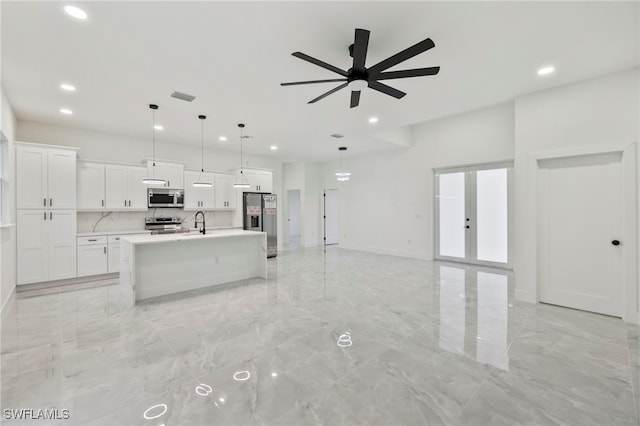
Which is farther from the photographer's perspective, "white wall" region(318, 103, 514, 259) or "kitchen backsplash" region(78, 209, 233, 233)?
"white wall" region(318, 103, 514, 259)

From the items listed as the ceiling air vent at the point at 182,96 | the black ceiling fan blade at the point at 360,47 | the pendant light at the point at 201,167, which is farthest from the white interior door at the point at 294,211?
the black ceiling fan blade at the point at 360,47

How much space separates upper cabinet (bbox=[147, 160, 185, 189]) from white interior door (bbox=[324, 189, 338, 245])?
5164mm

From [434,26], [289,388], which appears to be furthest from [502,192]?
[289,388]

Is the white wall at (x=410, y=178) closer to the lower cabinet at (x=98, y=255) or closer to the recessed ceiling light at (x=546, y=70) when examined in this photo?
the recessed ceiling light at (x=546, y=70)

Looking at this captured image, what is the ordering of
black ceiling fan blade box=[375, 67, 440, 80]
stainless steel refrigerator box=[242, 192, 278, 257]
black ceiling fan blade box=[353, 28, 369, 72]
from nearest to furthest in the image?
black ceiling fan blade box=[353, 28, 369, 72]
black ceiling fan blade box=[375, 67, 440, 80]
stainless steel refrigerator box=[242, 192, 278, 257]

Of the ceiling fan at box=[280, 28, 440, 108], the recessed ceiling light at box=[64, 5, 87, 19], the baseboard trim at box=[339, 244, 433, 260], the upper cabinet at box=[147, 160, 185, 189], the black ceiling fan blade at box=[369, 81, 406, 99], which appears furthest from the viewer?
the baseboard trim at box=[339, 244, 433, 260]

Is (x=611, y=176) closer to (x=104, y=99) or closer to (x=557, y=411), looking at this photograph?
(x=557, y=411)

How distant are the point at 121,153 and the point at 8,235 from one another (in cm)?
266

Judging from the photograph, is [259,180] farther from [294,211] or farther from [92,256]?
[294,211]

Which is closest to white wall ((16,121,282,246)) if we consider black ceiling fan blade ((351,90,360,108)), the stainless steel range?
the stainless steel range

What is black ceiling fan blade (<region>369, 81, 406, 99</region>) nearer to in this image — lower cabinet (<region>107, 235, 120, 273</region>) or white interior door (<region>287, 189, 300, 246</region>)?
lower cabinet (<region>107, 235, 120, 273</region>)

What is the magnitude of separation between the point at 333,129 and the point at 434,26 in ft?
11.2

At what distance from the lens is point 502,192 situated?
20.1 ft

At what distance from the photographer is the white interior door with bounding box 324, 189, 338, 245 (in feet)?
34.4
